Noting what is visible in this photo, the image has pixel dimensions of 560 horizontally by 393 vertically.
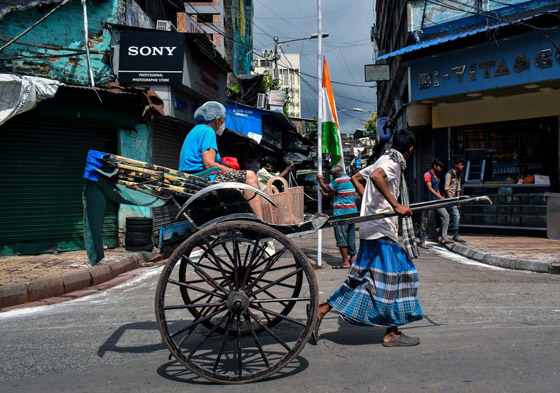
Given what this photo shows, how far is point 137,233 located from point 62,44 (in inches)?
176

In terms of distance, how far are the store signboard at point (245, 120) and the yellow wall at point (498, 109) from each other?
8.22 m

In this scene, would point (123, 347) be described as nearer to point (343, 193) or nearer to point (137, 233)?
point (343, 193)

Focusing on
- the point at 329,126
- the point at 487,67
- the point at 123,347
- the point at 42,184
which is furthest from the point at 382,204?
the point at 487,67

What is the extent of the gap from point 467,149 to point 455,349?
11.7m

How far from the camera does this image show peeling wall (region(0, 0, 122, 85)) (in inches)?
418

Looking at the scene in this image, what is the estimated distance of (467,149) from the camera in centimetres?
1462

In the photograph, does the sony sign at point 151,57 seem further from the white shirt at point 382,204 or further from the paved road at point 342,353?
the white shirt at point 382,204

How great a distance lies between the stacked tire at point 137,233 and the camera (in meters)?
10.7

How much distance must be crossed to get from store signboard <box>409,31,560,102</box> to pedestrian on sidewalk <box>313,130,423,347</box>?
981 centimetres

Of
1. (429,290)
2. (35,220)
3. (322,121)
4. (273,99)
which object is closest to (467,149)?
(322,121)

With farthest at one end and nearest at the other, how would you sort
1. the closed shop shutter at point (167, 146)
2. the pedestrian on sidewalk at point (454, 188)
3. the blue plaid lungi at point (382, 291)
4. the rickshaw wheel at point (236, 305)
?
1. the closed shop shutter at point (167, 146)
2. the pedestrian on sidewalk at point (454, 188)
3. the blue plaid lungi at point (382, 291)
4. the rickshaw wheel at point (236, 305)

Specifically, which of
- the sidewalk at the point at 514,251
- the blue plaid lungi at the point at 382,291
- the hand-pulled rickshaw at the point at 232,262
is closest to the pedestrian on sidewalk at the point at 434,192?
the sidewalk at the point at 514,251

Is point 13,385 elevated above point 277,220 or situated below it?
below

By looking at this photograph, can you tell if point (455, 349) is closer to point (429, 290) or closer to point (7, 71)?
point (429, 290)
